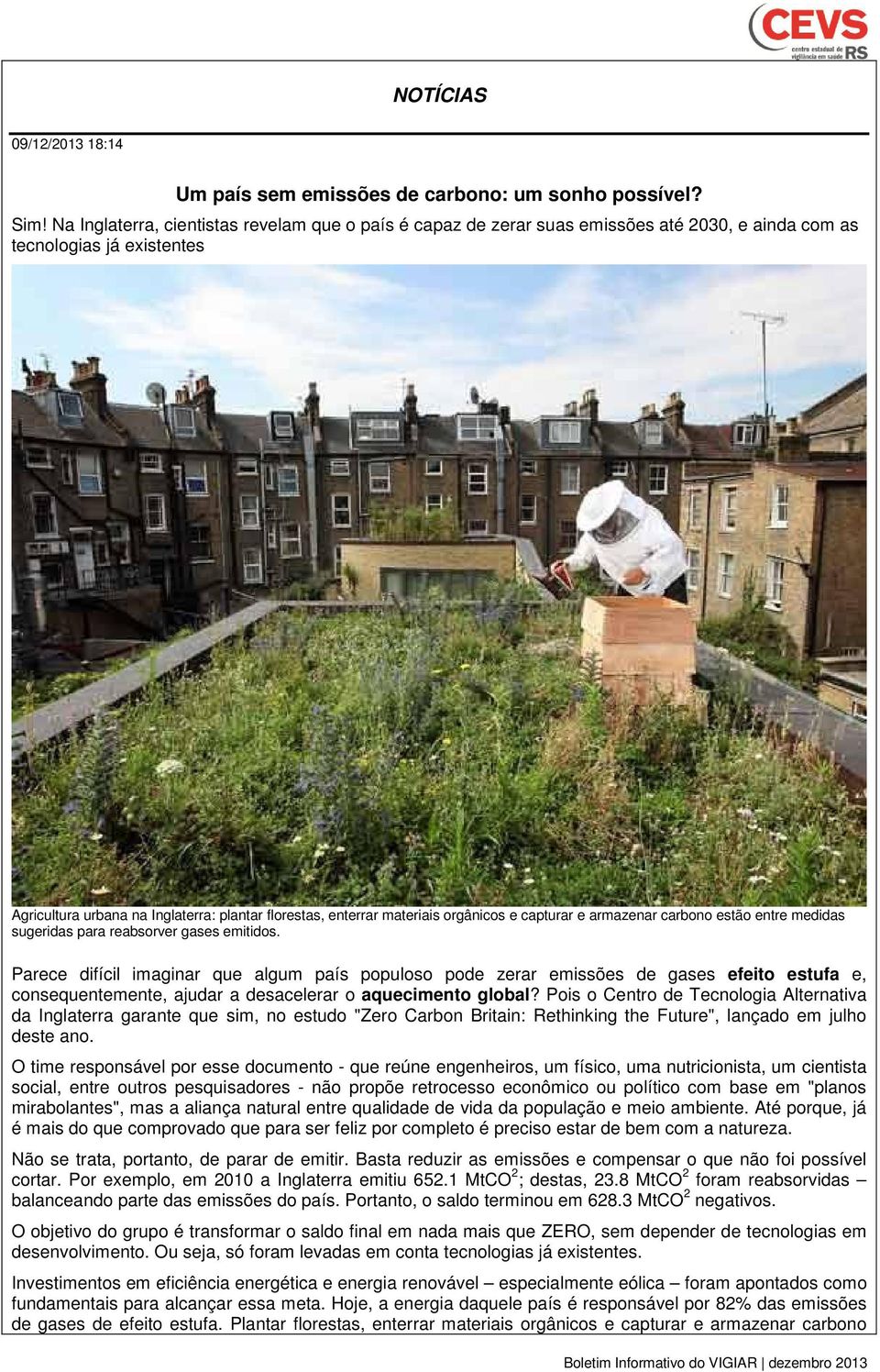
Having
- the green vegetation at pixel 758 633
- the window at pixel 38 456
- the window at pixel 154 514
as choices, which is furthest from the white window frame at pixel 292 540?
the green vegetation at pixel 758 633

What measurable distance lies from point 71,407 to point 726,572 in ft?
53.9

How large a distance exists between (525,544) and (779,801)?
1150 cm

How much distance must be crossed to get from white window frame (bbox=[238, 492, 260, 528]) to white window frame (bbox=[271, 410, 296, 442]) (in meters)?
3.62

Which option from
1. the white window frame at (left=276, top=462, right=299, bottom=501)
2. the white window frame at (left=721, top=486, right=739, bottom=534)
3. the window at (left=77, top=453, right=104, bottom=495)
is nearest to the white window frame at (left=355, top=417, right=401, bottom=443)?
the white window frame at (left=276, top=462, right=299, bottom=501)

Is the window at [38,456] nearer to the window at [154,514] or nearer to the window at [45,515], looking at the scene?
the window at [45,515]

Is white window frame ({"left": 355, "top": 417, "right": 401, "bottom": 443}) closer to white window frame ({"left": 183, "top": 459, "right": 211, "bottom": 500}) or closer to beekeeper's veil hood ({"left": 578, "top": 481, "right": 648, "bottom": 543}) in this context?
white window frame ({"left": 183, "top": 459, "right": 211, "bottom": 500})

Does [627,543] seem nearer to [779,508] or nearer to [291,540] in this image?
[779,508]

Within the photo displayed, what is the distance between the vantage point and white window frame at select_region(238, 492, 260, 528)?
21.8m
